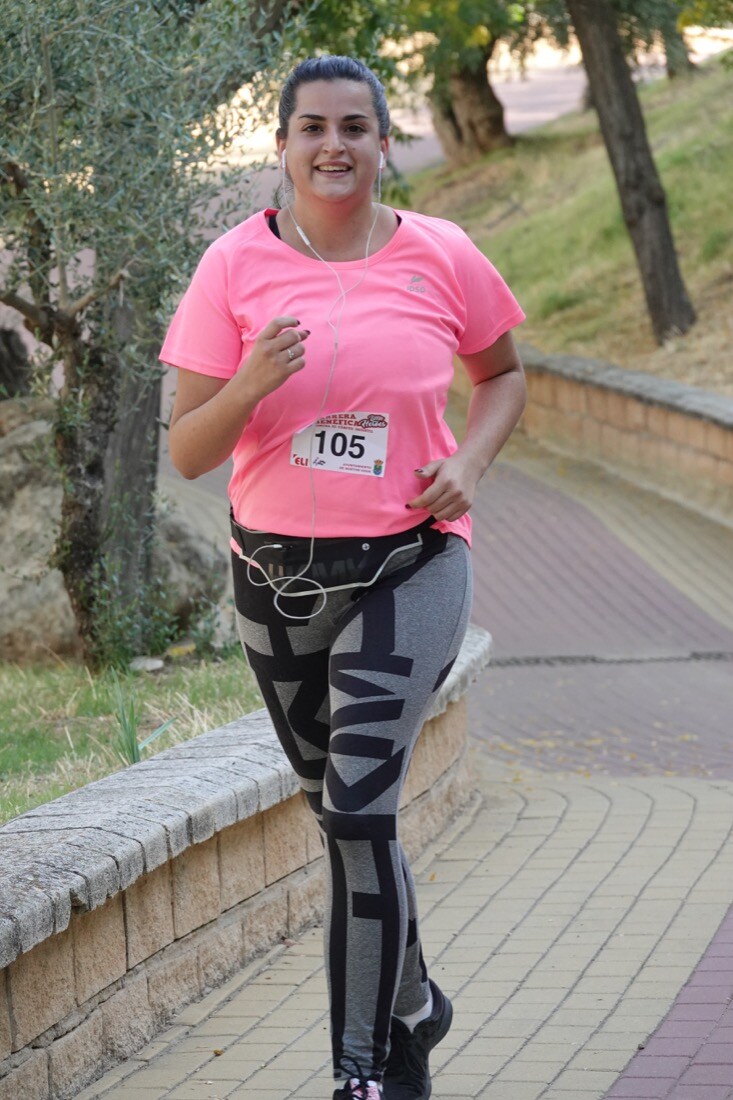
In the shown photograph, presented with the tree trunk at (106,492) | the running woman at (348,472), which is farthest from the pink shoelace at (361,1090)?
the tree trunk at (106,492)

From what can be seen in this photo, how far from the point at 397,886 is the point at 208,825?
3.32ft

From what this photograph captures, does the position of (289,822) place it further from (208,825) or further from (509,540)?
(509,540)

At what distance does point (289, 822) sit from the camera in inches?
174

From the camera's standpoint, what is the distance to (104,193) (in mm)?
5910

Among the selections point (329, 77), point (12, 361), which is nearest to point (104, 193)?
point (329, 77)

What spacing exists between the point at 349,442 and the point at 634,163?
39.1 feet

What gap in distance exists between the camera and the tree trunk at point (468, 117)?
80.1 feet

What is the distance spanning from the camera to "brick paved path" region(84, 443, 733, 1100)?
355 centimetres

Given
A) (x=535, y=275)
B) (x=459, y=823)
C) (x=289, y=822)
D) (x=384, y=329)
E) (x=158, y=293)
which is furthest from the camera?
(x=535, y=275)

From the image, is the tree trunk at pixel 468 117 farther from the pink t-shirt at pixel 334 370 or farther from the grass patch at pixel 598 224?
the pink t-shirt at pixel 334 370

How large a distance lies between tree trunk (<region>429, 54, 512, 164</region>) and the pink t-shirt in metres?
21.8

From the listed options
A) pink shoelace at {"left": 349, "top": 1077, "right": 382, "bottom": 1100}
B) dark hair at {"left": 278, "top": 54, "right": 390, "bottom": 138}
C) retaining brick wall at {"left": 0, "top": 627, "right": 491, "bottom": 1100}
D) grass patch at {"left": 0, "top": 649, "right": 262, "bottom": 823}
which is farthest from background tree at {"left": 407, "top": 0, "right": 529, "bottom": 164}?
pink shoelace at {"left": 349, "top": 1077, "right": 382, "bottom": 1100}

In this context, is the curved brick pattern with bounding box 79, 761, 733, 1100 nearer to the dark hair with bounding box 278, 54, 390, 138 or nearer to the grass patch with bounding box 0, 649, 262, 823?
the grass patch with bounding box 0, 649, 262, 823

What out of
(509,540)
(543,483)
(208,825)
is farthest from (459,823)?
(543,483)
